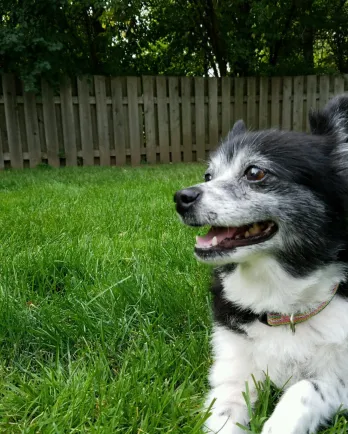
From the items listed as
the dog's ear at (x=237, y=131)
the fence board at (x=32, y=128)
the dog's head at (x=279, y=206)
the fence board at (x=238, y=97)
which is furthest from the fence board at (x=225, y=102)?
the dog's head at (x=279, y=206)

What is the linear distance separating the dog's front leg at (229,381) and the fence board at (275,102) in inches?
334

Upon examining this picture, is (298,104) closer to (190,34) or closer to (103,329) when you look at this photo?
(190,34)

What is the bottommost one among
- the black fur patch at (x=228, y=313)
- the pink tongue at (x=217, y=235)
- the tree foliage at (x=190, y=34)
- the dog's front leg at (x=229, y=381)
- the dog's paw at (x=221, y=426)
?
the dog's paw at (x=221, y=426)

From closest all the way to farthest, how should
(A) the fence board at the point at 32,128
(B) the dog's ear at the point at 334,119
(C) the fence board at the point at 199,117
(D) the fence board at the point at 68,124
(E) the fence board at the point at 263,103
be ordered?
(B) the dog's ear at the point at 334,119
(A) the fence board at the point at 32,128
(D) the fence board at the point at 68,124
(C) the fence board at the point at 199,117
(E) the fence board at the point at 263,103

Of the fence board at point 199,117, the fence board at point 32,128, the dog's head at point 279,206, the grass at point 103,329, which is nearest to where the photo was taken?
the grass at point 103,329

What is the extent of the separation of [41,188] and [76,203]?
1186 millimetres

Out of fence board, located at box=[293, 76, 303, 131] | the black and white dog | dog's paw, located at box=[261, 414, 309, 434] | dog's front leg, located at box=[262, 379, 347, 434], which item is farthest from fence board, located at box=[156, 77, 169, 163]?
dog's paw, located at box=[261, 414, 309, 434]

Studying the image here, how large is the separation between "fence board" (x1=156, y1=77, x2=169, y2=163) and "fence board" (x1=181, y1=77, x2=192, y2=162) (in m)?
0.37

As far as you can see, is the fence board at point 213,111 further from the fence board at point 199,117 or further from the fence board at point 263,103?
the fence board at point 263,103

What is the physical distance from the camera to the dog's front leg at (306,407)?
4.20ft

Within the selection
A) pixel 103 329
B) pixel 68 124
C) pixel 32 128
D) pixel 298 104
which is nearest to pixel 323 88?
pixel 298 104

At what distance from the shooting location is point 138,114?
8711 mm

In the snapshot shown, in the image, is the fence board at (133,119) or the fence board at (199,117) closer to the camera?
the fence board at (133,119)

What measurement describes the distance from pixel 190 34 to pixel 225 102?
7.60 ft
